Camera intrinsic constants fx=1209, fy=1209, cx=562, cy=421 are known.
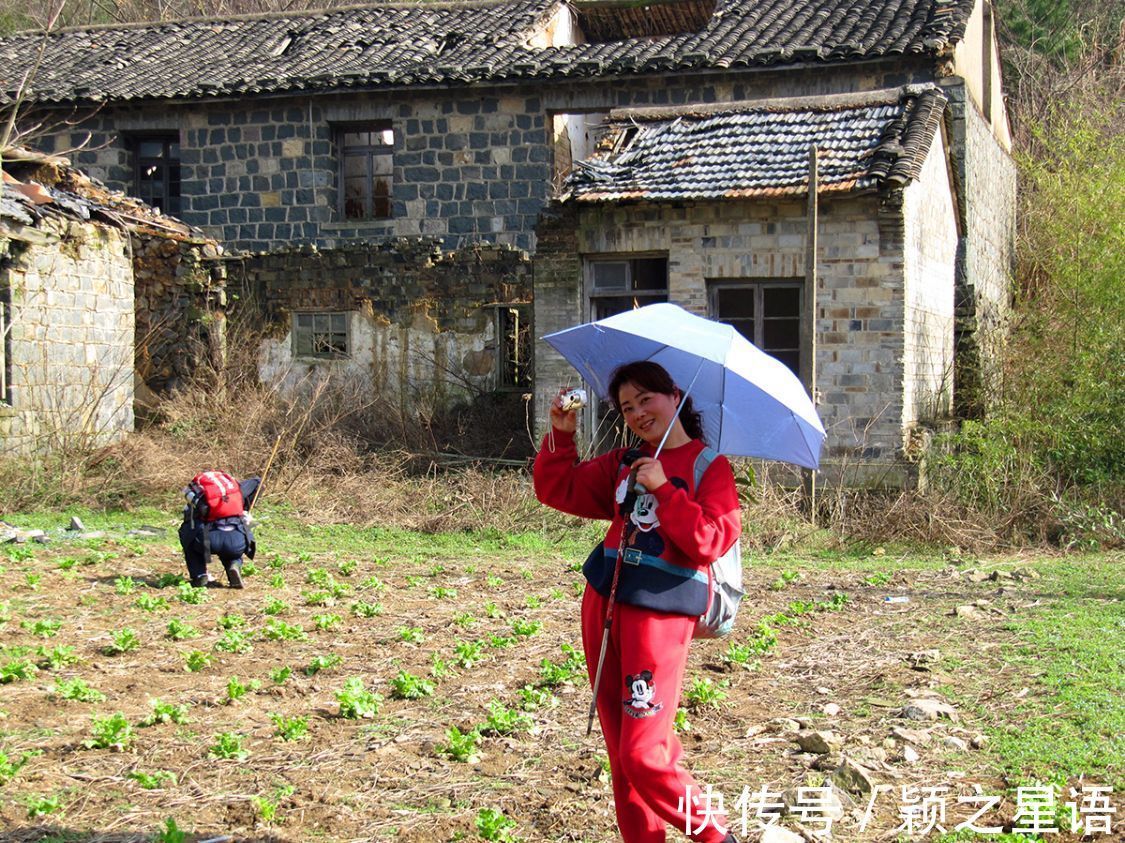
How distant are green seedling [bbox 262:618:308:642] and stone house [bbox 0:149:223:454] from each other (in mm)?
6101

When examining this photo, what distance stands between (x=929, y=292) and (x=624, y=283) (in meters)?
3.87

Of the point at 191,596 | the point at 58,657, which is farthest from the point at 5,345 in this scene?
the point at 58,657

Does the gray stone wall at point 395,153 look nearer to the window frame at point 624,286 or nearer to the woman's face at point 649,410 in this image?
the window frame at point 624,286

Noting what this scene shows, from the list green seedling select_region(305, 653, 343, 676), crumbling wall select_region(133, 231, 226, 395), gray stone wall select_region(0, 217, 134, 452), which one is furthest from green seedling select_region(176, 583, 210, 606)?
crumbling wall select_region(133, 231, 226, 395)

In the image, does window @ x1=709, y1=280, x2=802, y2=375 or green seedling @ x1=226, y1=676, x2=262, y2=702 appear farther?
window @ x1=709, y1=280, x2=802, y2=375

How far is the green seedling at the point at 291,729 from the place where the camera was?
5.49m

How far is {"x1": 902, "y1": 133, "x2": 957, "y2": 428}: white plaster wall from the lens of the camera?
1380 cm

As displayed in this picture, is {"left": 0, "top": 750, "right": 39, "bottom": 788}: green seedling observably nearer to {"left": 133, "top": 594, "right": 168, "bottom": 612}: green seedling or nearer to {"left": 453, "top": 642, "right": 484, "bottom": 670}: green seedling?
{"left": 453, "top": 642, "right": 484, "bottom": 670}: green seedling

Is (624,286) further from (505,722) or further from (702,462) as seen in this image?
(702,462)

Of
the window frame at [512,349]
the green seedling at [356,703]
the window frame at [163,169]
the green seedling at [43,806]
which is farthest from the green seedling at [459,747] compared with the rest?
the window frame at [163,169]

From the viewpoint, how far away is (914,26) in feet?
61.3

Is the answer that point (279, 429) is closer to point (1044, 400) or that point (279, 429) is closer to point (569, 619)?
point (569, 619)

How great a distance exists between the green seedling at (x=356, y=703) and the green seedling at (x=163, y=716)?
734mm

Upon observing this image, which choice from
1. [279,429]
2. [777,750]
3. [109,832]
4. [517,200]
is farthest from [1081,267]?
[109,832]
